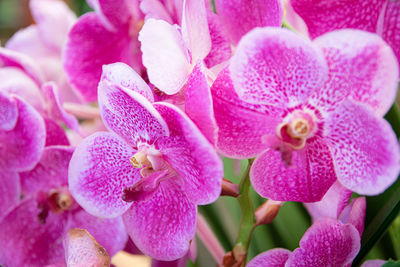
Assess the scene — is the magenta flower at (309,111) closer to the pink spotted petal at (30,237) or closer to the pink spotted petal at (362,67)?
the pink spotted petal at (362,67)

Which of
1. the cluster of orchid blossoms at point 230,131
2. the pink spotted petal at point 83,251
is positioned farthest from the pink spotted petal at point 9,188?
the pink spotted petal at point 83,251

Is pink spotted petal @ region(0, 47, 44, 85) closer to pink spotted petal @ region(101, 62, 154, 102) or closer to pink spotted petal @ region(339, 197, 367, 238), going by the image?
pink spotted petal @ region(101, 62, 154, 102)

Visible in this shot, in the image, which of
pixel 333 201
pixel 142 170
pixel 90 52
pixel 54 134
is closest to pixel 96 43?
pixel 90 52

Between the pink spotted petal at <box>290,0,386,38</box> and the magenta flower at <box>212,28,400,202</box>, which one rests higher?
the pink spotted petal at <box>290,0,386,38</box>

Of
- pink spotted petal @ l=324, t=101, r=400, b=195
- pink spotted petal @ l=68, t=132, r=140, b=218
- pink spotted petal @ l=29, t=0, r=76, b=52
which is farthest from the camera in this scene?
pink spotted petal @ l=29, t=0, r=76, b=52

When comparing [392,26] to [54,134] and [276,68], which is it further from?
[54,134]

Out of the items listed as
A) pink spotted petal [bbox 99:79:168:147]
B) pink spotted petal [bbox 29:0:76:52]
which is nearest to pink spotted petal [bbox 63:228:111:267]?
pink spotted petal [bbox 99:79:168:147]
